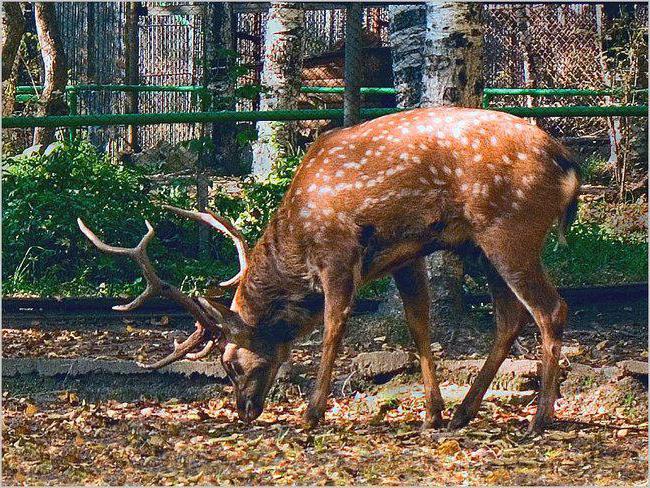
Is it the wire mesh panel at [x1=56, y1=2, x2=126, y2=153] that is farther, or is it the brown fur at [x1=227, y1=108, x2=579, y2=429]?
the wire mesh panel at [x1=56, y1=2, x2=126, y2=153]

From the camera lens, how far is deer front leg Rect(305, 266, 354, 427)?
5.50 meters

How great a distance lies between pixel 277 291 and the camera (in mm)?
5840

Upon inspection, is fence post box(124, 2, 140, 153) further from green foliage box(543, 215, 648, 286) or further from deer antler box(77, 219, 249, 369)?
deer antler box(77, 219, 249, 369)

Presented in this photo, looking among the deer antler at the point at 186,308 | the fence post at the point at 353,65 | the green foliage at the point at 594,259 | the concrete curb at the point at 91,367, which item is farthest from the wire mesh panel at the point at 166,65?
the deer antler at the point at 186,308

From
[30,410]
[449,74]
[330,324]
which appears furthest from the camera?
[449,74]

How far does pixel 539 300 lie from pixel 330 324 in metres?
0.97

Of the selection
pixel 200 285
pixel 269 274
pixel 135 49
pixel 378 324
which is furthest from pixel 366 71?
pixel 269 274

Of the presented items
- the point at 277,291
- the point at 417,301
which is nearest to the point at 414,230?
the point at 417,301

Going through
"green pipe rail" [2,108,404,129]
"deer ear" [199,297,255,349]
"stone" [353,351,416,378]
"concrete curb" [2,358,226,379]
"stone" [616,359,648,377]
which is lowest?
"concrete curb" [2,358,226,379]

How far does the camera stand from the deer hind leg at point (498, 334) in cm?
558

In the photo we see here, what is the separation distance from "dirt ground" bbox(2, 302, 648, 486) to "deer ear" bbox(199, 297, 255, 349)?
15.6 inches

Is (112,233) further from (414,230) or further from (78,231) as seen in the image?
(414,230)

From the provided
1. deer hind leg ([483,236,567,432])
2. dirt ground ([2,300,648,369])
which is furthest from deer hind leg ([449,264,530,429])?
dirt ground ([2,300,648,369])

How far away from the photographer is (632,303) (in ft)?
26.6
